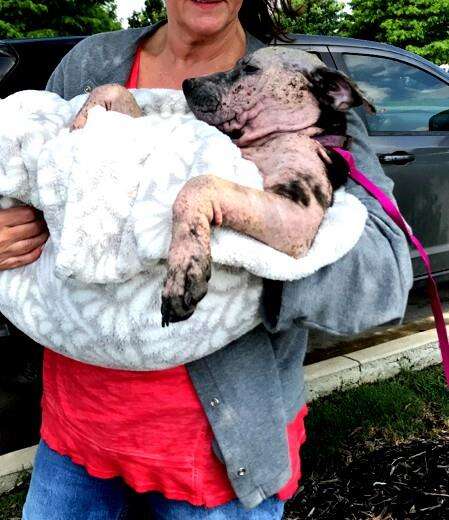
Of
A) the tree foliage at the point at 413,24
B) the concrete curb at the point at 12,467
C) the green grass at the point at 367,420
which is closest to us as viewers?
the concrete curb at the point at 12,467

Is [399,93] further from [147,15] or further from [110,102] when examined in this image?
[147,15]

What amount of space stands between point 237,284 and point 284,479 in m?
0.53

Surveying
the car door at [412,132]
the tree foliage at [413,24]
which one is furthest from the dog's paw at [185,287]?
the tree foliage at [413,24]

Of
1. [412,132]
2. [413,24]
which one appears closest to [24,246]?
[412,132]

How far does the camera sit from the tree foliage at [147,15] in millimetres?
26156

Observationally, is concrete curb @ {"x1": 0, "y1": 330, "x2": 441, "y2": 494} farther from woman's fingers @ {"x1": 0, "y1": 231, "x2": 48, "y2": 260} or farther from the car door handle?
woman's fingers @ {"x1": 0, "y1": 231, "x2": 48, "y2": 260}

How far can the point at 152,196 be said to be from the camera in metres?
1.21

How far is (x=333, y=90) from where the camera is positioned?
1526 millimetres

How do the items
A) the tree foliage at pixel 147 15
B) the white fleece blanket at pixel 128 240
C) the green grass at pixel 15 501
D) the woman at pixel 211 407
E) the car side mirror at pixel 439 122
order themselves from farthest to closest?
the tree foliage at pixel 147 15, the car side mirror at pixel 439 122, the green grass at pixel 15 501, the woman at pixel 211 407, the white fleece blanket at pixel 128 240

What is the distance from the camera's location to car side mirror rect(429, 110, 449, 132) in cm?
502

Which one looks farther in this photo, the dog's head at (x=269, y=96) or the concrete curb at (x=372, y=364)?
the concrete curb at (x=372, y=364)

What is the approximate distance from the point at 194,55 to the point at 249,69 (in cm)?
31

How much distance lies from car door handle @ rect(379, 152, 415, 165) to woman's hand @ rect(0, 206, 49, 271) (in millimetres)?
3492

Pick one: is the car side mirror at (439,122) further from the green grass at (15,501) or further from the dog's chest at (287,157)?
the dog's chest at (287,157)
